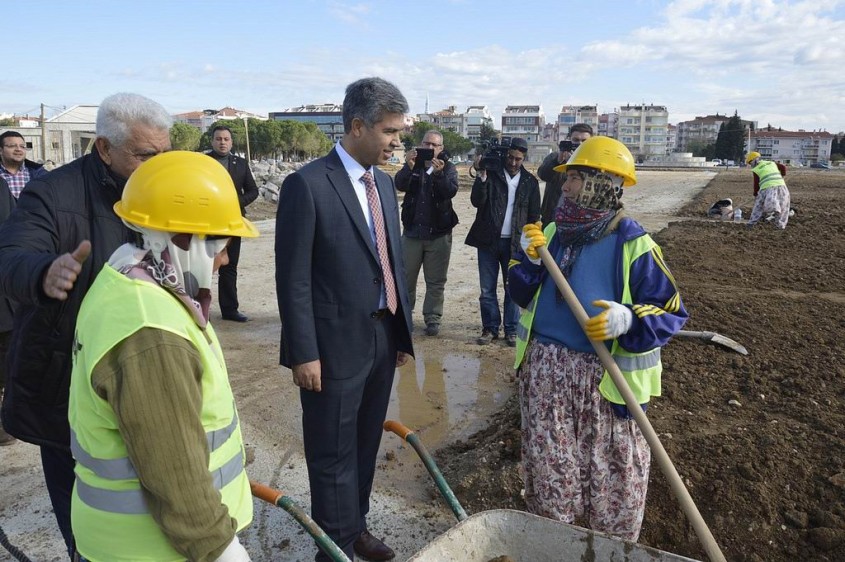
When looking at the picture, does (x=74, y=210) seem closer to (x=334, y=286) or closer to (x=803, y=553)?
(x=334, y=286)

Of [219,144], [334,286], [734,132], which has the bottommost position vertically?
[334,286]

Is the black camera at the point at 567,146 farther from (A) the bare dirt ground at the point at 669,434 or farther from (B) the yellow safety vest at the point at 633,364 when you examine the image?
(B) the yellow safety vest at the point at 633,364

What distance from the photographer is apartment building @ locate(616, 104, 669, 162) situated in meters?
137

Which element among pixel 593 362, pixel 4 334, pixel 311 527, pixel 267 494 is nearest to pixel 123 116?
pixel 267 494

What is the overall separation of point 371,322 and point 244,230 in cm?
119

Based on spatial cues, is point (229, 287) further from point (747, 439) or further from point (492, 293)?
point (747, 439)

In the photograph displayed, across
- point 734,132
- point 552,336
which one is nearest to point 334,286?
point 552,336

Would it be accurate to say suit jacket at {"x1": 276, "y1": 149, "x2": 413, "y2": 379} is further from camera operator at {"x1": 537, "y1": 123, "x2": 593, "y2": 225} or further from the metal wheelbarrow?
camera operator at {"x1": 537, "y1": 123, "x2": 593, "y2": 225}

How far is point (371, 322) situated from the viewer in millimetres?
2928

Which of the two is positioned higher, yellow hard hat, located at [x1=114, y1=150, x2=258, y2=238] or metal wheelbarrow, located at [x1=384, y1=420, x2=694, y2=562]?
yellow hard hat, located at [x1=114, y1=150, x2=258, y2=238]

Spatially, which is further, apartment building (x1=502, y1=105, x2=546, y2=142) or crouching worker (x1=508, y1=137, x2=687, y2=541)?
apartment building (x1=502, y1=105, x2=546, y2=142)

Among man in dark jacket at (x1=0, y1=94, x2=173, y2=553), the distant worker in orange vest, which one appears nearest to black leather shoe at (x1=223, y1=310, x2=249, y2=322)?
man in dark jacket at (x1=0, y1=94, x2=173, y2=553)

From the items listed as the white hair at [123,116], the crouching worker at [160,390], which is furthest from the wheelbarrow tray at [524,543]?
the white hair at [123,116]

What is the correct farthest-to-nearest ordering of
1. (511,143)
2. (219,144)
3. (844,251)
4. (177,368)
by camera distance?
(844,251), (219,144), (511,143), (177,368)
